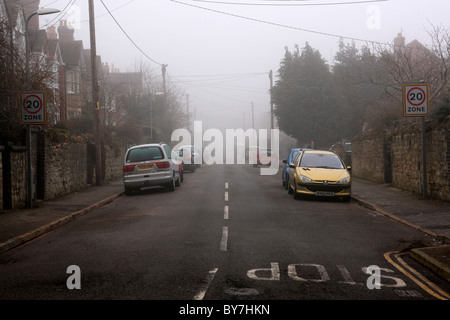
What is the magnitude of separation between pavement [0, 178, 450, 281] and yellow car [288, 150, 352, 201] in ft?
2.33

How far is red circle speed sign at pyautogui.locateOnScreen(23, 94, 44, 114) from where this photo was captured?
520 inches

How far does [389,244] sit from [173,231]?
4180 millimetres

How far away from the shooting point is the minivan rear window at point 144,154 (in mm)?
18625

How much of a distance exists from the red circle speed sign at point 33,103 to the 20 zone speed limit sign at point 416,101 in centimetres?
1007

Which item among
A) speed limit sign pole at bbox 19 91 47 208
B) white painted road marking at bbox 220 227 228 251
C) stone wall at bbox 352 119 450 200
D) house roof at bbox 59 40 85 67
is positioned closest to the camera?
white painted road marking at bbox 220 227 228 251

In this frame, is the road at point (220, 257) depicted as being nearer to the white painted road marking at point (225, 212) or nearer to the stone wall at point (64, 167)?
the white painted road marking at point (225, 212)

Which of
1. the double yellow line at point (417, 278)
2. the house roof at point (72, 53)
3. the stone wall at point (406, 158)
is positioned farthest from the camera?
the house roof at point (72, 53)

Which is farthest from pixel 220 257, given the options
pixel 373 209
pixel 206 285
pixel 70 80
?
pixel 70 80

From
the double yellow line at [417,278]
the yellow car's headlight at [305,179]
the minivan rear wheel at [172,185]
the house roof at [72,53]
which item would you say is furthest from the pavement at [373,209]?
the house roof at [72,53]

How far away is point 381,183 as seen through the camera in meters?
20.4

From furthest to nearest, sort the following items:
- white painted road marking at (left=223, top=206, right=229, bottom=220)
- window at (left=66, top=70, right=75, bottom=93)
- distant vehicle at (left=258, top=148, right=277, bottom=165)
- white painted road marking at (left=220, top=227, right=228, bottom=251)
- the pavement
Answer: window at (left=66, top=70, right=75, bottom=93), distant vehicle at (left=258, top=148, right=277, bottom=165), white painted road marking at (left=223, top=206, right=229, bottom=220), white painted road marking at (left=220, top=227, right=228, bottom=251), the pavement

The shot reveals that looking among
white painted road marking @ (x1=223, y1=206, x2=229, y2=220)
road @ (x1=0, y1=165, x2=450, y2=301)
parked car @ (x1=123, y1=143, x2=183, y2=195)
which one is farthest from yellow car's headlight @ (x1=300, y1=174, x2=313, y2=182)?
parked car @ (x1=123, y1=143, x2=183, y2=195)

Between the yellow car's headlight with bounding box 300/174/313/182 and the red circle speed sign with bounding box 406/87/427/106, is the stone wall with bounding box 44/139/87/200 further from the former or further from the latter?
the red circle speed sign with bounding box 406/87/427/106

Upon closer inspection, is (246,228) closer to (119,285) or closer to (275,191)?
(119,285)
